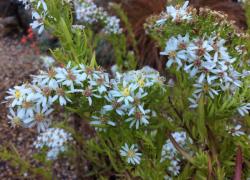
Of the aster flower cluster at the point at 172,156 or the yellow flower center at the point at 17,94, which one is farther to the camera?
the aster flower cluster at the point at 172,156

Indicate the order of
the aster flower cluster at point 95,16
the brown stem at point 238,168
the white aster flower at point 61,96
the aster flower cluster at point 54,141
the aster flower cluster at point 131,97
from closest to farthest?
the white aster flower at point 61,96
the aster flower cluster at point 131,97
the brown stem at point 238,168
the aster flower cluster at point 54,141
the aster flower cluster at point 95,16

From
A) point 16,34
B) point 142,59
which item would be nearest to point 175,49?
point 142,59

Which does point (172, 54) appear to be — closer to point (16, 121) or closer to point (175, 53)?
point (175, 53)

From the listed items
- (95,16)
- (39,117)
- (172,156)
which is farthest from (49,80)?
(95,16)

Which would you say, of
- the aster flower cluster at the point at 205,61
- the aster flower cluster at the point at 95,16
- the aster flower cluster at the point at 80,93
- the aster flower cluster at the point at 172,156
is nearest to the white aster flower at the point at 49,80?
the aster flower cluster at the point at 80,93

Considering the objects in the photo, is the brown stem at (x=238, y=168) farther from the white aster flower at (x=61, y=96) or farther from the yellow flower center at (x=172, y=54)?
the white aster flower at (x=61, y=96)

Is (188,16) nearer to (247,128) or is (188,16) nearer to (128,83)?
(128,83)

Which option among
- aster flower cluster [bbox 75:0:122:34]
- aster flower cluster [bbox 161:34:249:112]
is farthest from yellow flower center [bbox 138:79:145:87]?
aster flower cluster [bbox 75:0:122:34]
